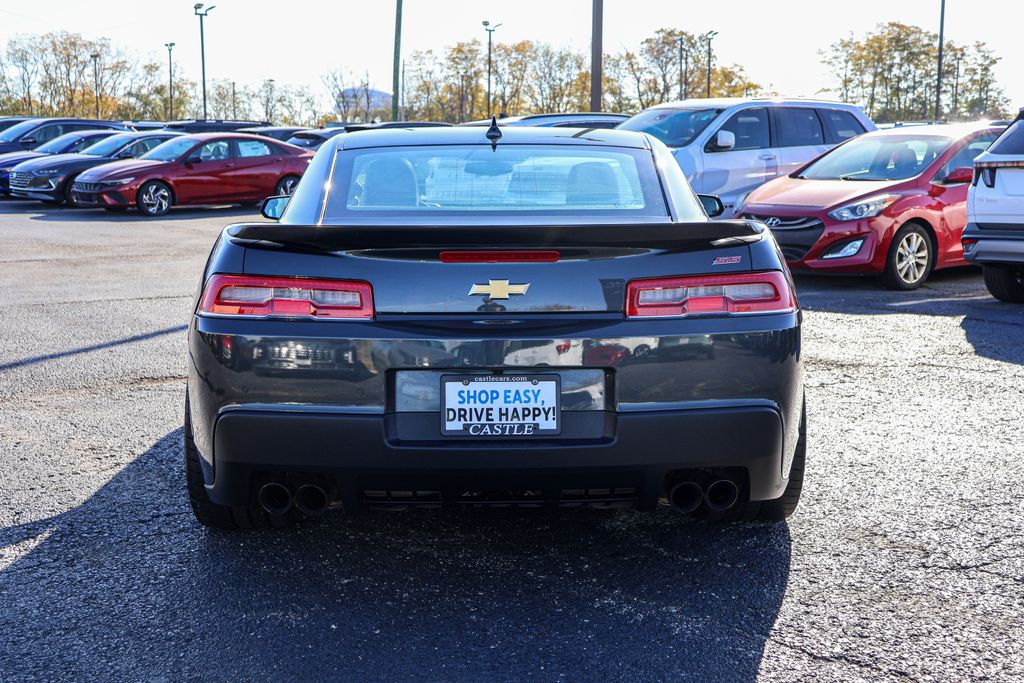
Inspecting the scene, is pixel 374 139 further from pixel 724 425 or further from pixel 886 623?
pixel 886 623

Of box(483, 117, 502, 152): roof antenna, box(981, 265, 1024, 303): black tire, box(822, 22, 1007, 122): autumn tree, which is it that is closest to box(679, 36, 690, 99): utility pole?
box(822, 22, 1007, 122): autumn tree

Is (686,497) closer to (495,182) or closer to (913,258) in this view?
(495,182)

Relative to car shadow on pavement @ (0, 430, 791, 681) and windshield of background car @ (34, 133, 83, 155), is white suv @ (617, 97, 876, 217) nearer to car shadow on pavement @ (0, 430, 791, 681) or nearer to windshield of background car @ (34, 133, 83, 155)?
car shadow on pavement @ (0, 430, 791, 681)

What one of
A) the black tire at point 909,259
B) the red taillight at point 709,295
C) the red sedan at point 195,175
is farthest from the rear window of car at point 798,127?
the red taillight at point 709,295

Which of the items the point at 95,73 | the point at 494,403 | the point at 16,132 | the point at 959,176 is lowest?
the point at 494,403

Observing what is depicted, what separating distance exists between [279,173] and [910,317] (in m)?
14.6

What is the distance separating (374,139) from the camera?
178 inches

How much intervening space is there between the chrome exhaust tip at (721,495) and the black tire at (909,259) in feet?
24.3

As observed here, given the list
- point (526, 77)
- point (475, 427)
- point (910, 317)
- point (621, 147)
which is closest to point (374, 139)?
point (621, 147)

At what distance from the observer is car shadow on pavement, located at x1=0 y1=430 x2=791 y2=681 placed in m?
2.90

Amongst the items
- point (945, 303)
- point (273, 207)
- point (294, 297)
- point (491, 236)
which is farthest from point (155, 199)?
point (491, 236)

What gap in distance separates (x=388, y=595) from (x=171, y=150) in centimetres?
1833

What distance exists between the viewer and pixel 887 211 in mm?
10266

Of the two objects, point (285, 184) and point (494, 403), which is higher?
point (285, 184)
